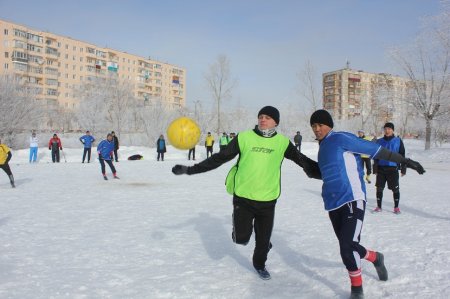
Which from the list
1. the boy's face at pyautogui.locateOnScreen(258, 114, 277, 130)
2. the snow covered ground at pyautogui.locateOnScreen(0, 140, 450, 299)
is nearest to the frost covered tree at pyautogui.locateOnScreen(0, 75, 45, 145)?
the snow covered ground at pyautogui.locateOnScreen(0, 140, 450, 299)

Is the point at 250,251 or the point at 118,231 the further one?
the point at 118,231

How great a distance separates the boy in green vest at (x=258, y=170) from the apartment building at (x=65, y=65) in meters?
50.6

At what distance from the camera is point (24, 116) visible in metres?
34.9

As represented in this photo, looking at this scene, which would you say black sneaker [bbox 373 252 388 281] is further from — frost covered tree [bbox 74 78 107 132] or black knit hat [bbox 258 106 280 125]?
frost covered tree [bbox 74 78 107 132]

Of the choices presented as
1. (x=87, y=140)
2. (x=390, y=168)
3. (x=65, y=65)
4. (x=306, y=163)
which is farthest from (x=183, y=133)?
(x=65, y=65)

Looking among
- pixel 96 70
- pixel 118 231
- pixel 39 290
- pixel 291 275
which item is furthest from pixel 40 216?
pixel 96 70

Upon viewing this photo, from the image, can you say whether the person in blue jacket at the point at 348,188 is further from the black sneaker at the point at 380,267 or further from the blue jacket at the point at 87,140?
the blue jacket at the point at 87,140

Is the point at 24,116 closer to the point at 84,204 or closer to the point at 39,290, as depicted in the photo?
the point at 84,204

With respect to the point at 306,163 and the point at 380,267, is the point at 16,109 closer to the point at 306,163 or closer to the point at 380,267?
the point at 306,163

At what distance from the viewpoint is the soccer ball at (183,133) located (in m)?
6.16

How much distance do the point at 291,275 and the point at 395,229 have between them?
3.34 metres

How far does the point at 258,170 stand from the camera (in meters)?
4.27

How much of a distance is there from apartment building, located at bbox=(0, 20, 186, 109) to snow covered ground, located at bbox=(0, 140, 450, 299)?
4610cm

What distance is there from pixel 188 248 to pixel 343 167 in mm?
2927
